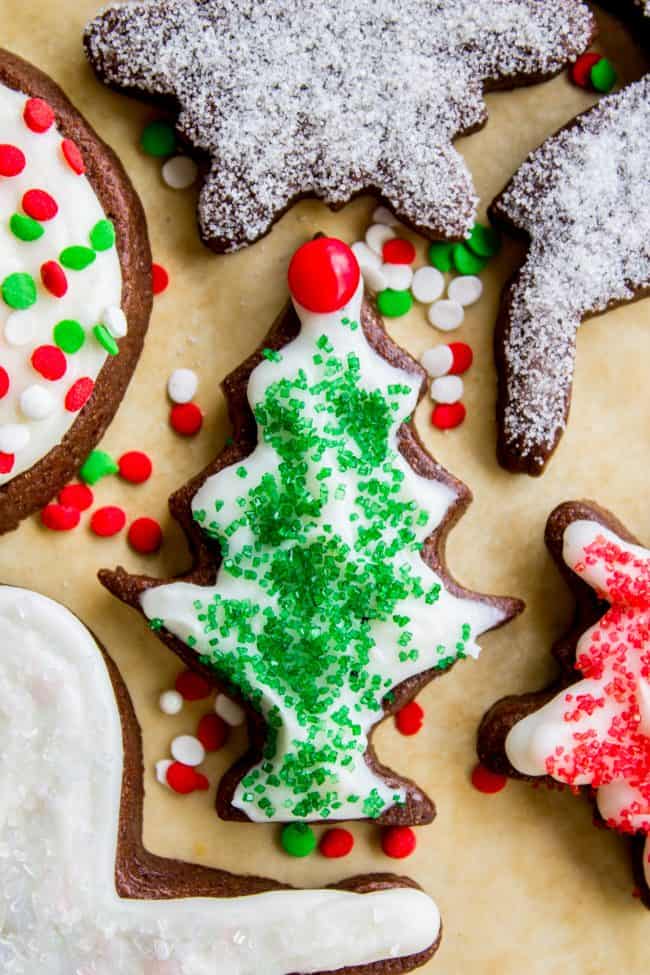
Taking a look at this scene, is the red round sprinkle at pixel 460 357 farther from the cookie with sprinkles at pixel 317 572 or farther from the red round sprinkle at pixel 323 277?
the red round sprinkle at pixel 323 277

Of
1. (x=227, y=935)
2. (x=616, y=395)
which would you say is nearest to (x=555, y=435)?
(x=616, y=395)

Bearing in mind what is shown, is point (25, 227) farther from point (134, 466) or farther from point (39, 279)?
point (134, 466)

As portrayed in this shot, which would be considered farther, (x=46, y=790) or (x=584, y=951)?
(x=584, y=951)

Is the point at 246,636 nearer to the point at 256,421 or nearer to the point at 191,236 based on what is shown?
the point at 256,421

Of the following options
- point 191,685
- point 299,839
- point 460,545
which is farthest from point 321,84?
point 299,839

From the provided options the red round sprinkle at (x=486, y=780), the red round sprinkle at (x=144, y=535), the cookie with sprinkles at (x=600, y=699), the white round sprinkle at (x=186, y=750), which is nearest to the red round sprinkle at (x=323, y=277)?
the red round sprinkle at (x=144, y=535)

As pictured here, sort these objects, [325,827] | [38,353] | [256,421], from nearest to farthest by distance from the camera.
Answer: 1. [38,353]
2. [256,421]
3. [325,827]

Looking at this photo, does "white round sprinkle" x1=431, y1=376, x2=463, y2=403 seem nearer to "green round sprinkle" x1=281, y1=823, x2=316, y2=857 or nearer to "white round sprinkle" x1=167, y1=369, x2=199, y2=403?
"white round sprinkle" x1=167, y1=369, x2=199, y2=403

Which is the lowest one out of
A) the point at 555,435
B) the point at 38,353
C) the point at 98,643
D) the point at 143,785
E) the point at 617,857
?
the point at 143,785
